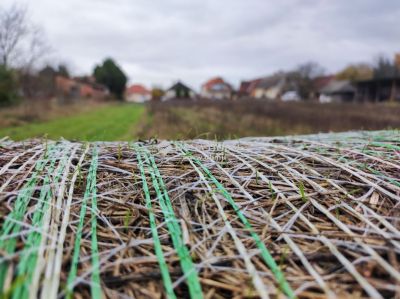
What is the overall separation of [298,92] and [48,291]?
56.0 meters

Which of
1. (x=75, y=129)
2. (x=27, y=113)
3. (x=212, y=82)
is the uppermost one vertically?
(x=212, y=82)

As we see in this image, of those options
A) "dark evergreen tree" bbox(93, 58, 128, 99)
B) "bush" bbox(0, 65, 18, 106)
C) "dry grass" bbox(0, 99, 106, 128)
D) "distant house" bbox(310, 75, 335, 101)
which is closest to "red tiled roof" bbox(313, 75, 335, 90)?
"distant house" bbox(310, 75, 335, 101)

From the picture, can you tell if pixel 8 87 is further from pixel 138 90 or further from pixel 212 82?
pixel 138 90

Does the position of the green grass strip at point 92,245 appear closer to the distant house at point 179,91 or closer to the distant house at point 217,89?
the distant house at point 179,91

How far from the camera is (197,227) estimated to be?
4.04 feet

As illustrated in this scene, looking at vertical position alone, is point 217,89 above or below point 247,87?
below

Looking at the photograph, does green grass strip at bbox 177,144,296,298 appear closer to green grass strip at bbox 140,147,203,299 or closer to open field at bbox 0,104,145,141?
green grass strip at bbox 140,147,203,299

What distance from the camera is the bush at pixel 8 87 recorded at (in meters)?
19.3

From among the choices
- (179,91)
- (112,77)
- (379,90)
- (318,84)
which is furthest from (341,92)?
(112,77)

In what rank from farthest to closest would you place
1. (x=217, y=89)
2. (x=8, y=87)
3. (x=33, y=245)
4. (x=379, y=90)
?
(x=217, y=89) → (x=379, y=90) → (x=8, y=87) → (x=33, y=245)

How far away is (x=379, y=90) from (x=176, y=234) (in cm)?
4324

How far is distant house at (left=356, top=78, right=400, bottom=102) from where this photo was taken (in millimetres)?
33422

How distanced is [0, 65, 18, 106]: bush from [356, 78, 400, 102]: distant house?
3698 centimetres

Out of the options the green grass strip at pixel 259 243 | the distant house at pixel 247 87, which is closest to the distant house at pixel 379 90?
the distant house at pixel 247 87
